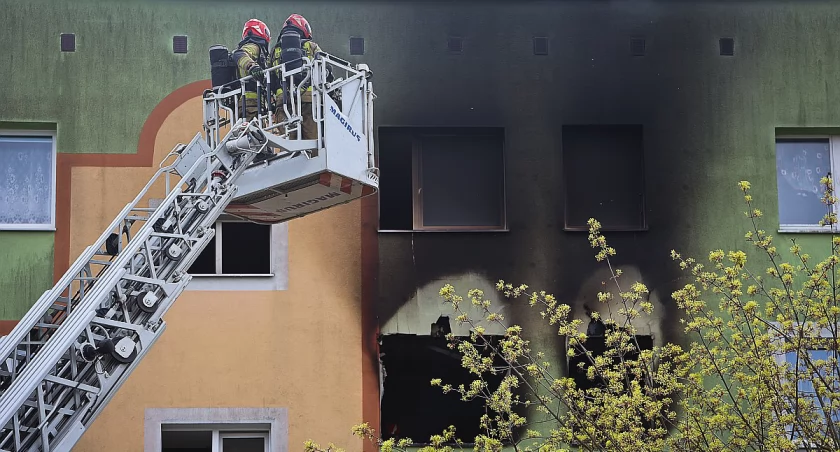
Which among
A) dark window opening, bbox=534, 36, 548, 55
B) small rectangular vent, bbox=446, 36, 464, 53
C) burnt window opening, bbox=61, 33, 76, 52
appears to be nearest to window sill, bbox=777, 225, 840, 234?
dark window opening, bbox=534, 36, 548, 55

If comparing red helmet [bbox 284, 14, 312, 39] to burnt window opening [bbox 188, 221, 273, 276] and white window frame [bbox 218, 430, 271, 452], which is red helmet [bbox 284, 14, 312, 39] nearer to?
burnt window opening [bbox 188, 221, 273, 276]

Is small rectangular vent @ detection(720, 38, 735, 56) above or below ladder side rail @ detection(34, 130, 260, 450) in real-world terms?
above

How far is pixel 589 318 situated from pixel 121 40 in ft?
22.1

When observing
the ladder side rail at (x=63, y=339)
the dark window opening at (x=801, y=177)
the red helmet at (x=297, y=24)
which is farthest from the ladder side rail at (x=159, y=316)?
the dark window opening at (x=801, y=177)

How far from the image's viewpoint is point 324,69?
10.5 m

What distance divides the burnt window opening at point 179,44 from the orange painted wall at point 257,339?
760 mm

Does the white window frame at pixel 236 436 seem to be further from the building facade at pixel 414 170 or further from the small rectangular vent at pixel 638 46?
the small rectangular vent at pixel 638 46

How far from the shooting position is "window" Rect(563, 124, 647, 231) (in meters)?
14.7

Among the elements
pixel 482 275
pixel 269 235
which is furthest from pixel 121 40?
pixel 482 275

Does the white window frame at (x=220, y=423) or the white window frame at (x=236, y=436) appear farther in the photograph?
the white window frame at (x=236, y=436)

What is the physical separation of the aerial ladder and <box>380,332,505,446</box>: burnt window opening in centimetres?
329

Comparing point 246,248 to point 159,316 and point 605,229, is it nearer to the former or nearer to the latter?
point 605,229

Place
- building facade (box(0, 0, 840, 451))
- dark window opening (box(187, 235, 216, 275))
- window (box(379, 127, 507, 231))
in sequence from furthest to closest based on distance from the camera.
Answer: window (box(379, 127, 507, 231))
dark window opening (box(187, 235, 216, 275))
building facade (box(0, 0, 840, 451))

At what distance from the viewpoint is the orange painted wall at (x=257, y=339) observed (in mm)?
13484
